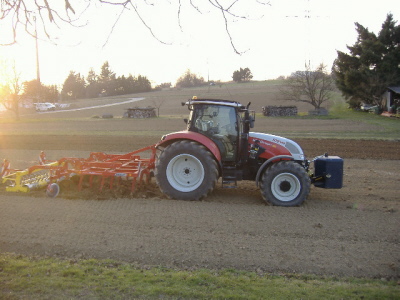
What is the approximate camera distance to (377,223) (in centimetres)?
746

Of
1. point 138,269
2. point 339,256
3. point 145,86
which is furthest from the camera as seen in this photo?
point 145,86

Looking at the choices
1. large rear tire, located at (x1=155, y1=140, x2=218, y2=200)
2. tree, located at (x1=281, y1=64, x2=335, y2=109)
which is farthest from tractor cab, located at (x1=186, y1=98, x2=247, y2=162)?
tree, located at (x1=281, y1=64, x2=335, y2=109)

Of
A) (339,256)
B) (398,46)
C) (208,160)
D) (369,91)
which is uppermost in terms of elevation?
(398,46)

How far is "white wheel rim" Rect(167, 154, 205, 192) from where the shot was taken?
897 cm

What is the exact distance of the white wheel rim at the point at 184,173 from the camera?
8969mm

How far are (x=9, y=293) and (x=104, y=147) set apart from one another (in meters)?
13.3

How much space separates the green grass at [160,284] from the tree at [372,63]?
4270cm

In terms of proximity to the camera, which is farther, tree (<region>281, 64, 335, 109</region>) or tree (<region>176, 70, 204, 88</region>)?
tree (<region>281, 64, 335, 109</region>)

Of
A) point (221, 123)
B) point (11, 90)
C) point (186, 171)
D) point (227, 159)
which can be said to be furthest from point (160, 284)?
point (11, 90)

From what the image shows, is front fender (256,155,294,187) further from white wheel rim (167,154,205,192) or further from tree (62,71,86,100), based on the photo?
tree (62,71,86,100)

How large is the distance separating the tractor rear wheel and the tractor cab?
2.86 feet

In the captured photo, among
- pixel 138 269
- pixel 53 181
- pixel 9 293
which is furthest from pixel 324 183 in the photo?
pixel 9 293

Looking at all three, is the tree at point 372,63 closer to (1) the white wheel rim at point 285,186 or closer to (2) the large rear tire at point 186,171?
(1) the white wheel rim at point 285,186

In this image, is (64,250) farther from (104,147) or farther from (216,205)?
(104,147)
